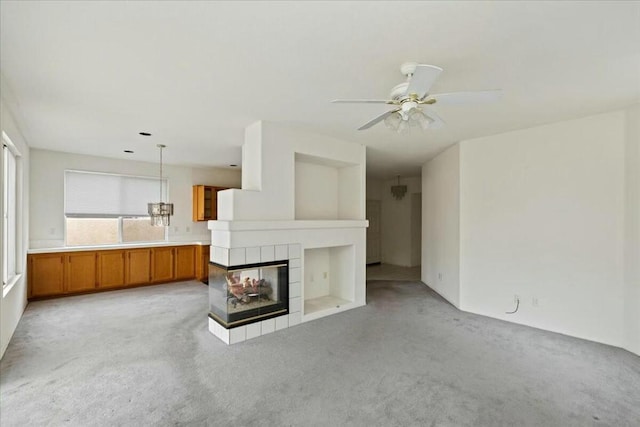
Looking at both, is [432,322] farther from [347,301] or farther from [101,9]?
[101,9]

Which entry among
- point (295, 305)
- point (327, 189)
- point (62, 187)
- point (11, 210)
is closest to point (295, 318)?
point (295, 305)

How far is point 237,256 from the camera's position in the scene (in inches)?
130

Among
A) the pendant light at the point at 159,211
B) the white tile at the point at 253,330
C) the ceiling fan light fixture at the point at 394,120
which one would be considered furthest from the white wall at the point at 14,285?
the ceiling fan light fixture at the point at 394,120

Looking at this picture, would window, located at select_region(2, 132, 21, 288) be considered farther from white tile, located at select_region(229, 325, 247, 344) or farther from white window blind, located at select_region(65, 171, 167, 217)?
white tile, located at select_region(229, 325, 247, 344)

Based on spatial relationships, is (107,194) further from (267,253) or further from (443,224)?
(443,224)

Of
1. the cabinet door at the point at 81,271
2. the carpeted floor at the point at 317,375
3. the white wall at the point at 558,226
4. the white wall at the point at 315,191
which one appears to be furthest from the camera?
the cabinet door at the point at 81,271

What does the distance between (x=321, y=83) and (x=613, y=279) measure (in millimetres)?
3704

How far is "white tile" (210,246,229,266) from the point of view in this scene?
3285mm

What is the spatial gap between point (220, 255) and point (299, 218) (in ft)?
4.39

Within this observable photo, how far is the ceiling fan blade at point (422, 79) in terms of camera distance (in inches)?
67.0

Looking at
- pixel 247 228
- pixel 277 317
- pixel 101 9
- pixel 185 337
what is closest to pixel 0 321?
pixel 185 337

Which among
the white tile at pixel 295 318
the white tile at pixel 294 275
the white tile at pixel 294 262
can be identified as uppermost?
the white tile at pixel 294 262

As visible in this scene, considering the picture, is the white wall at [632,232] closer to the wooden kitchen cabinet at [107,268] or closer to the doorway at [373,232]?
the doorway at [373,232]

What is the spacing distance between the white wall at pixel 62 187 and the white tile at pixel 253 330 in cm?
375
